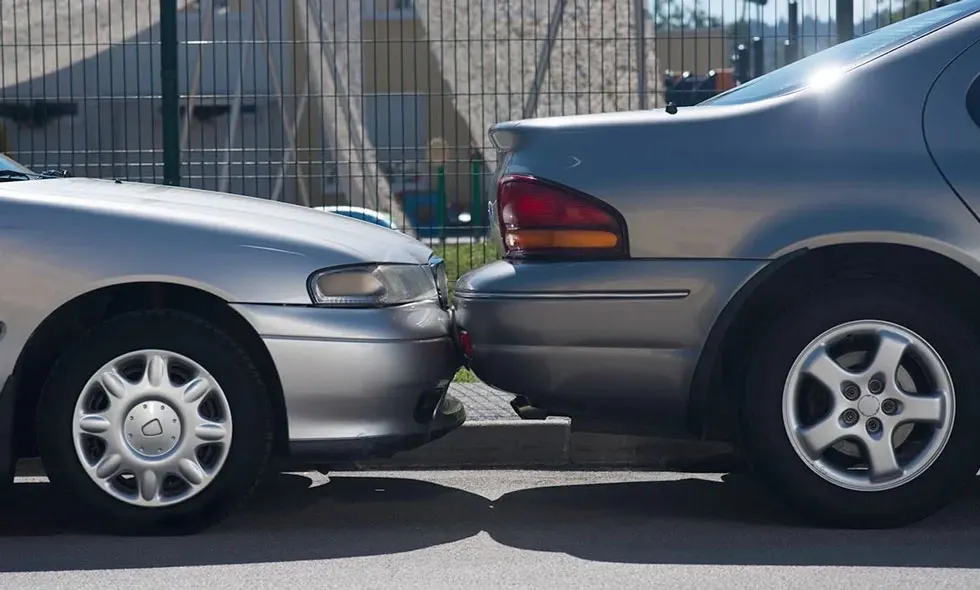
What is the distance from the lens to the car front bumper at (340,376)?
4703mm

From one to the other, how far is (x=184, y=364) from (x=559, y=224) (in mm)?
1205

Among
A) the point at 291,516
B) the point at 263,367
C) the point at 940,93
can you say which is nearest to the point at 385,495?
the point at 291,516

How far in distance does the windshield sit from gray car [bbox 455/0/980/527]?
0.47ft

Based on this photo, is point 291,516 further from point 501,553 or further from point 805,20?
point 805,20

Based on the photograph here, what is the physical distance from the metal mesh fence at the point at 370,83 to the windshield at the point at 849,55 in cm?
358

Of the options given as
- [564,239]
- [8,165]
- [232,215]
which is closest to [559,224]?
[564,239]

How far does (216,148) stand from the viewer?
31.5 feet

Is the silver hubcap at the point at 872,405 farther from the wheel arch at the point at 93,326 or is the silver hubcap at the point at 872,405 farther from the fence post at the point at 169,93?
the fence post at the point at 169,93

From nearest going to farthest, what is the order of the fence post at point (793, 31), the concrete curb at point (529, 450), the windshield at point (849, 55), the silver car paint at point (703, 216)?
the silver car paint at point (703, 216), the windshield at point (849, 55), the concrete curb at point (529, 450), the fence post at point (793, 31)

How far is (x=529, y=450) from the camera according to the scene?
6094 millimetres

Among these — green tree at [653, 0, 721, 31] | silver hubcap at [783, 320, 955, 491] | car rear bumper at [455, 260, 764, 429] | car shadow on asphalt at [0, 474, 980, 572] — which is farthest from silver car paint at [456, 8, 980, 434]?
green tree at [653, 0, 721, 31]

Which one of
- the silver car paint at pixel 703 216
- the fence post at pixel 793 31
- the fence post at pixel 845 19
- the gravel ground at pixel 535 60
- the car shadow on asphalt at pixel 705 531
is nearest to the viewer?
the car shadow on asphalt at pixel 705 531

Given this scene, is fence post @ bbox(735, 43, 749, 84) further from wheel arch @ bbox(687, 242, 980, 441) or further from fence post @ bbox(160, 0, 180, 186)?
wheel arch @ bbox(687, 242, 980, 441)

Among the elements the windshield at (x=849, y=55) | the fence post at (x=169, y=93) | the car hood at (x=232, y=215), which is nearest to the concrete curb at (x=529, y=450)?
the car hood at (x=232, y=215)
